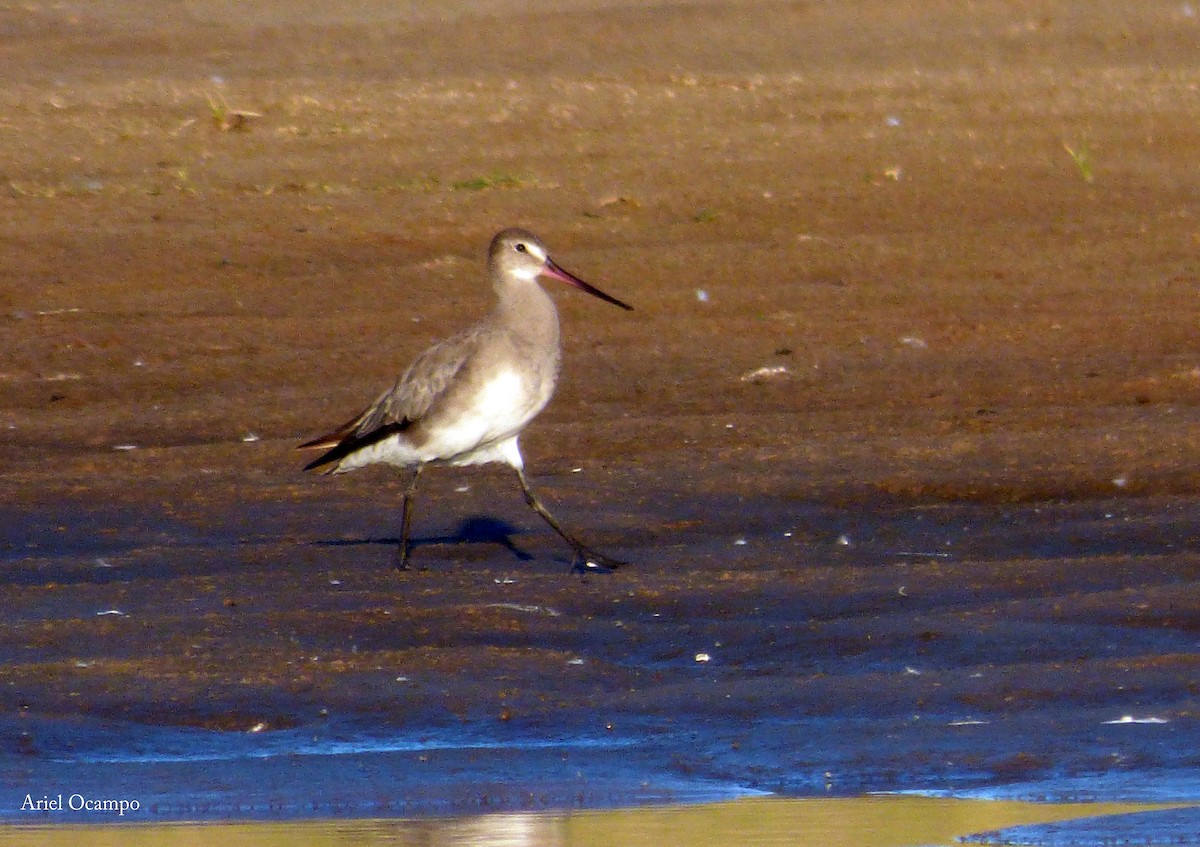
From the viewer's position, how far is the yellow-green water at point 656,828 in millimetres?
5340

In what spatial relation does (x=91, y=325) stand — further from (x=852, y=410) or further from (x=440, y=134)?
(x=440, y=134)

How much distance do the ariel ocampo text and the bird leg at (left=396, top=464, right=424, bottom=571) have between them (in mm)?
2568

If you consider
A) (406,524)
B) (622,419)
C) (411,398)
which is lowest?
(406,524)

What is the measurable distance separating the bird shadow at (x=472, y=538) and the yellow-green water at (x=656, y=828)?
10.2 ft

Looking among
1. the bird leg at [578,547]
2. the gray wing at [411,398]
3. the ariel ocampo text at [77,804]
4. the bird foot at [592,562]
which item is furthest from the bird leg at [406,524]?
the ariel ocampo text at [77,804]

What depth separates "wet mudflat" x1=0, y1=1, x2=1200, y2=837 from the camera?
629 cm

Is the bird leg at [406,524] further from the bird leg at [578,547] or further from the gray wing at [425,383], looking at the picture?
the bird leg at [578,547]

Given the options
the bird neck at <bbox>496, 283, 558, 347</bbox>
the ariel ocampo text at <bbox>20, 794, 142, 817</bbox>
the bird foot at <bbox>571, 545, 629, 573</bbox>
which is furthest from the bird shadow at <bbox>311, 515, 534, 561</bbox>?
the ariel ocampo text at <bbox>20, 794, 142, 817</bbox>

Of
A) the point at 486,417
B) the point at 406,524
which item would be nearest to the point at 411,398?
the point at 486,417

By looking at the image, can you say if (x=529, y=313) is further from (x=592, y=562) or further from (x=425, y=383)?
(x=592, y=562)

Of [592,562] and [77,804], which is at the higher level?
[592,562]

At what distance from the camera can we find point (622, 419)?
35.6 feet

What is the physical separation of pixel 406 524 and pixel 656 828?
3.14 m

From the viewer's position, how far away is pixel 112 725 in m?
6.38
